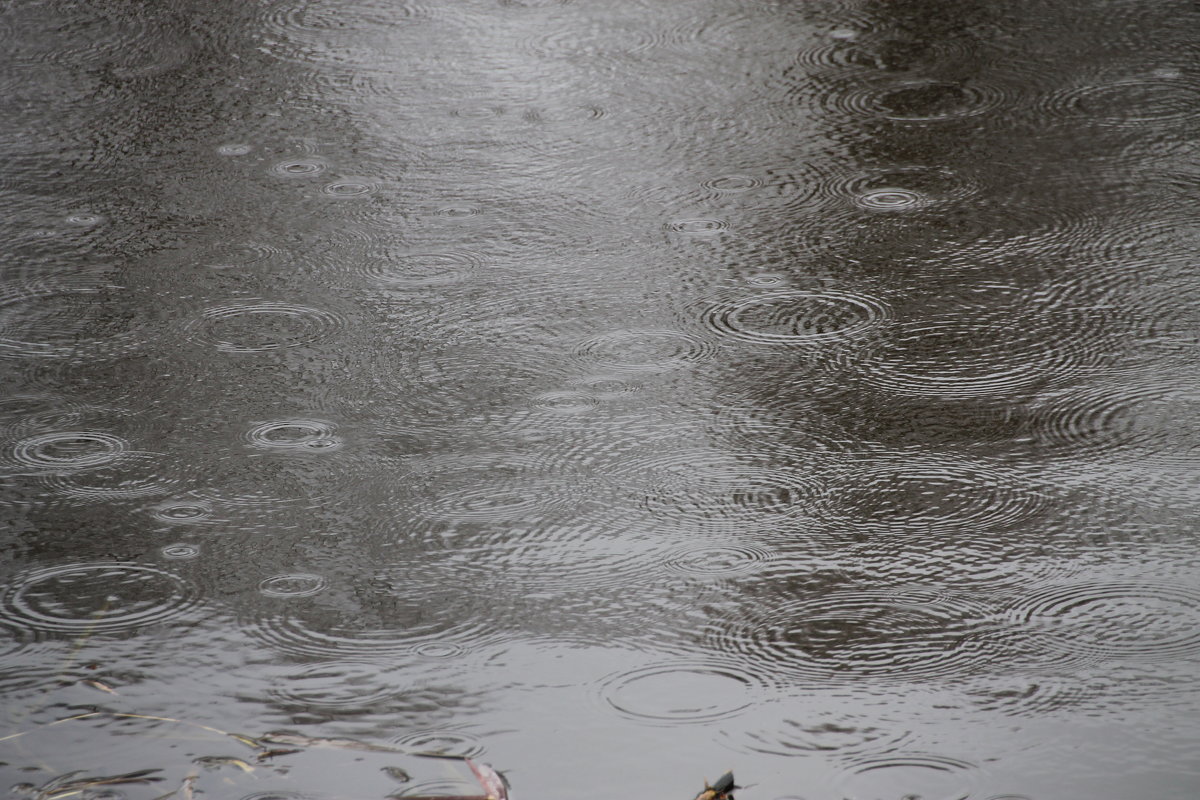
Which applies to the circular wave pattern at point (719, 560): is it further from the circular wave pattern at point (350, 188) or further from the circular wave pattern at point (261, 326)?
the circular wave pattern at point (350, 188)

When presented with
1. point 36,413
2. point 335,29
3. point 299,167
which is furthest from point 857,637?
point 335,29

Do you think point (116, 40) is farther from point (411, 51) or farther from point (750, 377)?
point (750, 377)

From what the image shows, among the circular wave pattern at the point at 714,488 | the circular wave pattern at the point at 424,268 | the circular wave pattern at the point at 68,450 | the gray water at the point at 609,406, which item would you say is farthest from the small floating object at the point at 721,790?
the circular wave pattern at the point at 424,268

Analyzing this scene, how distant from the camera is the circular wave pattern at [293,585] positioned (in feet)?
6.14

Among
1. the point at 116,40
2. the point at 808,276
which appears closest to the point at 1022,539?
the point at 808,276

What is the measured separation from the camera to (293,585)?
1.89 meters

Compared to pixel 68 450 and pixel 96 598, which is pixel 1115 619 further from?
pixel 68 450

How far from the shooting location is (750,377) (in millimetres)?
2373

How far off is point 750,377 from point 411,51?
1.90 meters

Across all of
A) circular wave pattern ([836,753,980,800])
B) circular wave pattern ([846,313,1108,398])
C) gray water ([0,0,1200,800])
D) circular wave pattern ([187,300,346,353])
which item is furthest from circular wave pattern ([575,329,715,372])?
circular wave pattern ([836,753,980,800])

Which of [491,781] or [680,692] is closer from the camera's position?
[491,781]

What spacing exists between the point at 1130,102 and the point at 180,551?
253 cm

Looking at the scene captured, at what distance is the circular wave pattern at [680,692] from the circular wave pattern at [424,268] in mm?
1248

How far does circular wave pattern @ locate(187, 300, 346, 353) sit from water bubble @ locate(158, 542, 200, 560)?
60 cm
